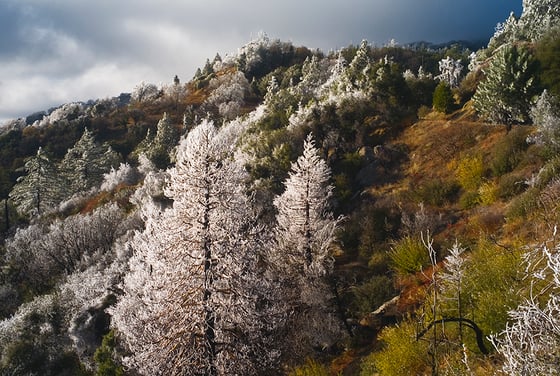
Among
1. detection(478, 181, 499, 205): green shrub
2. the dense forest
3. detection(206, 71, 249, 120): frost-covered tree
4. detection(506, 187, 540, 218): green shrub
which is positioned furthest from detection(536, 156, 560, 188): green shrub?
detection(206, 71, 249, 120): frost-covered tree

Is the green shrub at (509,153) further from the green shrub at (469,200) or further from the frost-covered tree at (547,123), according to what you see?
the green shrub at (469,200)

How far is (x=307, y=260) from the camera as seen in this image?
22234 millimetres

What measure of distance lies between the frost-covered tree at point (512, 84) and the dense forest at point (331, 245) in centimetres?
14

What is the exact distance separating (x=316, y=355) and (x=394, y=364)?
11.6 metres

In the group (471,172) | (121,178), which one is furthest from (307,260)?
(121,178)

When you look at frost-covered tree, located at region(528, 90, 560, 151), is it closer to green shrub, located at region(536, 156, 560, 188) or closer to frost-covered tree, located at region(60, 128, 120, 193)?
green shrub, located at region(536, 156, 560, 188)

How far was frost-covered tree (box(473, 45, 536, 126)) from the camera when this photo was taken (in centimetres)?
2998

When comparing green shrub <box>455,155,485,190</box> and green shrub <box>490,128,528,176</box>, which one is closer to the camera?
green shrub <box>490,128,528,176</box>

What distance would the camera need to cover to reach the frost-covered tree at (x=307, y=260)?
21172 mm

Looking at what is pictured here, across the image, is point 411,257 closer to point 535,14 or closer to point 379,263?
point 379,263

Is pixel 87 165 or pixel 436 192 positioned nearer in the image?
pixel 436 192

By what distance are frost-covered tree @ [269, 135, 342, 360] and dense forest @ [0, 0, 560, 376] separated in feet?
0.37

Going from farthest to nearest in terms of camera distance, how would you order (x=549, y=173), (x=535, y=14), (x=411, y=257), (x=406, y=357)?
(x=535, y=14)
(x=411, y=257)
(x=549, y=173)
(x=406, y=357)

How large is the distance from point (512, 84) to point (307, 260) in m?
21.7
